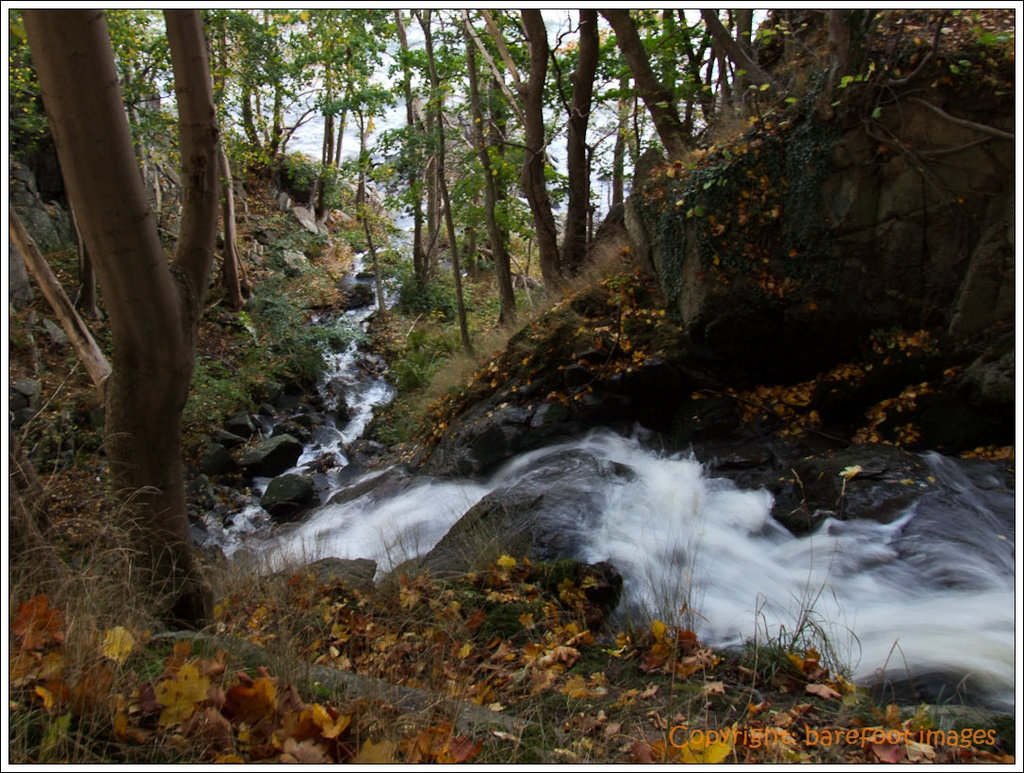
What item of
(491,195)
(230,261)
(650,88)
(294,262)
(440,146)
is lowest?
(230,261)

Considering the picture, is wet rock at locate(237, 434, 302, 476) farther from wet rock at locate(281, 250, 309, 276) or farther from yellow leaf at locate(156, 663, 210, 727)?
yellow leaf at locate(156, 663, 210, 727)

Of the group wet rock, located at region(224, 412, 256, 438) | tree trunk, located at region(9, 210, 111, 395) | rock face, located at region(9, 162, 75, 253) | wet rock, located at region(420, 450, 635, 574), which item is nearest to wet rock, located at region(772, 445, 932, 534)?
wet rock, located at region(420, 450, 635, 574)

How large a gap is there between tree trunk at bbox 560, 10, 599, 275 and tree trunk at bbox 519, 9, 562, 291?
342mm

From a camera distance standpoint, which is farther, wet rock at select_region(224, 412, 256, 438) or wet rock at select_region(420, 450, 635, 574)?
wet rock at select_region(224, 412, 256, 438)

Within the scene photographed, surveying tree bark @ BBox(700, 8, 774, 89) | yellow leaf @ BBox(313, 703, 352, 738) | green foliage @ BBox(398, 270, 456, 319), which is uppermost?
tree bark @ BBox(700, 8, 774, 89)

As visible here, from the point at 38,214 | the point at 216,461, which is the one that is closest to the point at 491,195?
the point at 216,461

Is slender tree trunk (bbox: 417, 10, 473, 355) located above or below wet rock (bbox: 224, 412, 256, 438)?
above

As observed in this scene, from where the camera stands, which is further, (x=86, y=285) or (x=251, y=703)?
(x=86, y=285)

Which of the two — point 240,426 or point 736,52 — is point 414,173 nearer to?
point 240,426

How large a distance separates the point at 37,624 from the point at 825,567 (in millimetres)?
4874

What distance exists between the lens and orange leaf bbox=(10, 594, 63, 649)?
7.86ft

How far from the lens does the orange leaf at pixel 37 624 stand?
2395mm

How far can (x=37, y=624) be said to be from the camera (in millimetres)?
2537

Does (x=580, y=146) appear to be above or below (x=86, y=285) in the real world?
above
